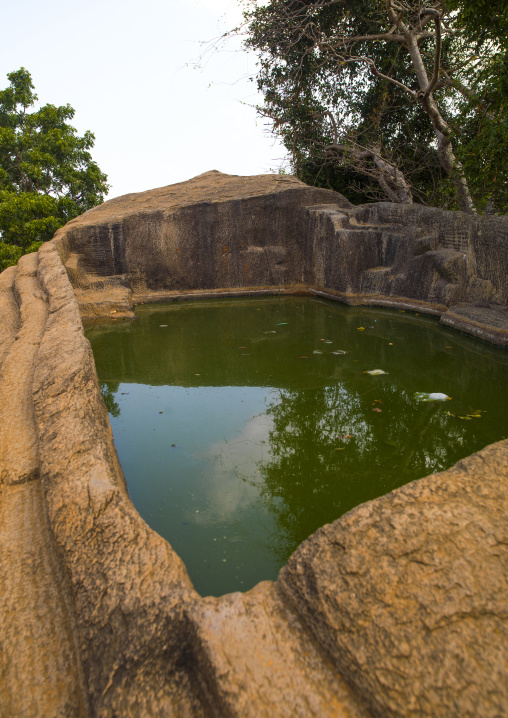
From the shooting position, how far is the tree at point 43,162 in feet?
42.9

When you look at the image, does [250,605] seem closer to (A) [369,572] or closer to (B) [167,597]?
(B) [167,597]

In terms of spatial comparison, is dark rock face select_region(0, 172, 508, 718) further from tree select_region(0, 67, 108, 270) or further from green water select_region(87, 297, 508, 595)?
tree select_region(0, 67, 108, 270)

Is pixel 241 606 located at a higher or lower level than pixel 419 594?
lower

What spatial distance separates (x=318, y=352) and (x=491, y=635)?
3.98 m

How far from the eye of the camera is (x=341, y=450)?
3064 mm

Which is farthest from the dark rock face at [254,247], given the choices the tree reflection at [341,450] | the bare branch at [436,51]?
the tree reflection at [341,450]

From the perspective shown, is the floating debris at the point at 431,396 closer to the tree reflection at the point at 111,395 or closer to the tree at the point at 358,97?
the tree reflection at the point at 111,395

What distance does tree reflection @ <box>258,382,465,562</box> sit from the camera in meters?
A: 2.54

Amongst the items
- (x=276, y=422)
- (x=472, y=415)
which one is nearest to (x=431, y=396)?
(x=472, y=415)

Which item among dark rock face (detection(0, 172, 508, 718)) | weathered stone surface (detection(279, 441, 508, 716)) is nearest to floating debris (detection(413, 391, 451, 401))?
dark rock face (detection(0, 172, 508, 718))

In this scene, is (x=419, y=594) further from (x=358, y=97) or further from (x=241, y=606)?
(x=358, y=97)

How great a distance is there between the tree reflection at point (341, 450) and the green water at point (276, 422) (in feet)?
0.04

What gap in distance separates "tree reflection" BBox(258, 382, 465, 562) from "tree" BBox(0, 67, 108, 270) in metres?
11.5

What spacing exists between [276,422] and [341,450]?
0.60 m
